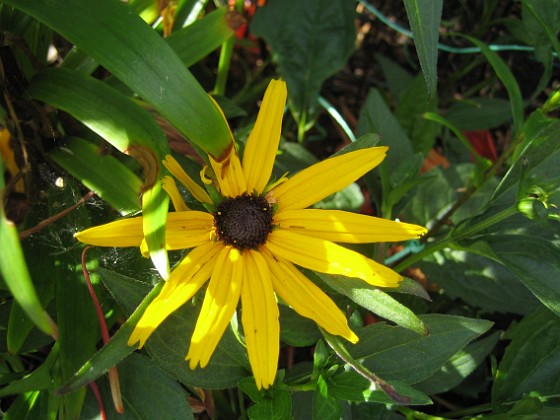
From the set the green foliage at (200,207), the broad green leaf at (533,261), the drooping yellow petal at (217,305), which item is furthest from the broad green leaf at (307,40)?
the drooping yellow petal at (217,305)

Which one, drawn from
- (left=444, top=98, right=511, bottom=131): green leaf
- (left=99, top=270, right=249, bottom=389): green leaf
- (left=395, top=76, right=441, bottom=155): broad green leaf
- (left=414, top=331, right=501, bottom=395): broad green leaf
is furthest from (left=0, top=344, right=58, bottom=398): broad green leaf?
(left=444, top=98, right=511, bottom=131): green leaf

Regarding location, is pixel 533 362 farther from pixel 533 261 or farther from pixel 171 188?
pixel 171 188

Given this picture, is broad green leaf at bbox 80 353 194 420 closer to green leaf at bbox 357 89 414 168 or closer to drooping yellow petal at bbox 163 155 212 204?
drooping yellow petal at bbox 163 155 212 204

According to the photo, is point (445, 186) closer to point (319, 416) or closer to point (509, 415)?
point (509, 415)

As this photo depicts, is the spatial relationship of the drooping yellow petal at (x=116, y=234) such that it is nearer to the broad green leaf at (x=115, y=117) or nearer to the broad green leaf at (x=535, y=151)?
the broad green leaf at (x=115, y=117)

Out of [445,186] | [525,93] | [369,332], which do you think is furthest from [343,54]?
[369,332]
